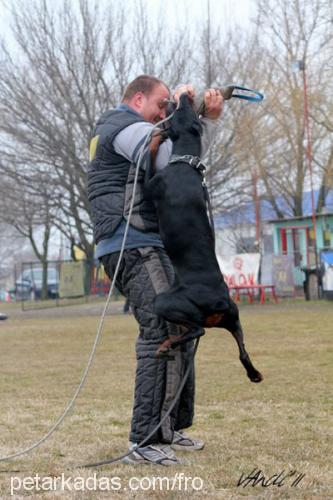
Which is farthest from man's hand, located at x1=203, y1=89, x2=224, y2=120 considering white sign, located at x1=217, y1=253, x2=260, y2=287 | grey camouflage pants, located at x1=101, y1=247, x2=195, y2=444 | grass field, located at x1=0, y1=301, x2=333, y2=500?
white sign, located at x1=217, y1=253, x2=260, y2=287

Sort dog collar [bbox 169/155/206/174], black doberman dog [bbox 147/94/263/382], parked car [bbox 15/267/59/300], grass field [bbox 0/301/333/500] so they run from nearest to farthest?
grass field [bbox 0/301/333/500] → black doberman dog [bbox 147/94/263/382] → dog collar [bbox 169/155/206/174] → parked car [bbox 15/267/59/300]

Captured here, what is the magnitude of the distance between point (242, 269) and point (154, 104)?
19843 mm

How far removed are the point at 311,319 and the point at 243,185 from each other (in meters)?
15.2

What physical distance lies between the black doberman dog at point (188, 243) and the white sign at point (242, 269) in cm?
1981

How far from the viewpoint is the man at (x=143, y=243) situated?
177 inches

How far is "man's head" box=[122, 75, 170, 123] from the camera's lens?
4.77m

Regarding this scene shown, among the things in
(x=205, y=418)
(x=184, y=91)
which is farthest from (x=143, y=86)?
(x=205, y=418)

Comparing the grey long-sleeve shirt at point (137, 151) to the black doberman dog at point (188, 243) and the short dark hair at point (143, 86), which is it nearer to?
the black doberman dog at point (188, 243)

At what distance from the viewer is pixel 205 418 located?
19.2 feet

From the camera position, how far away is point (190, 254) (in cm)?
414

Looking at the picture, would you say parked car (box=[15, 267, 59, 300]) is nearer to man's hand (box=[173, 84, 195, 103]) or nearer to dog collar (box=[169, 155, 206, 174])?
man's hand (box=[173, 84, 195, 103])

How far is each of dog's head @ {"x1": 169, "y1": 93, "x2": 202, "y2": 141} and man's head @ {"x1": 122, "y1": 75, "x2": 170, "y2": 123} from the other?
39 cm

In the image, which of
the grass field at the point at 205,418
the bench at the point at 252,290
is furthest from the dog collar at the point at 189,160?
the bench at the point at 252,290

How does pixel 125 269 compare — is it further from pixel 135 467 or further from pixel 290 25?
pixel 290 25
